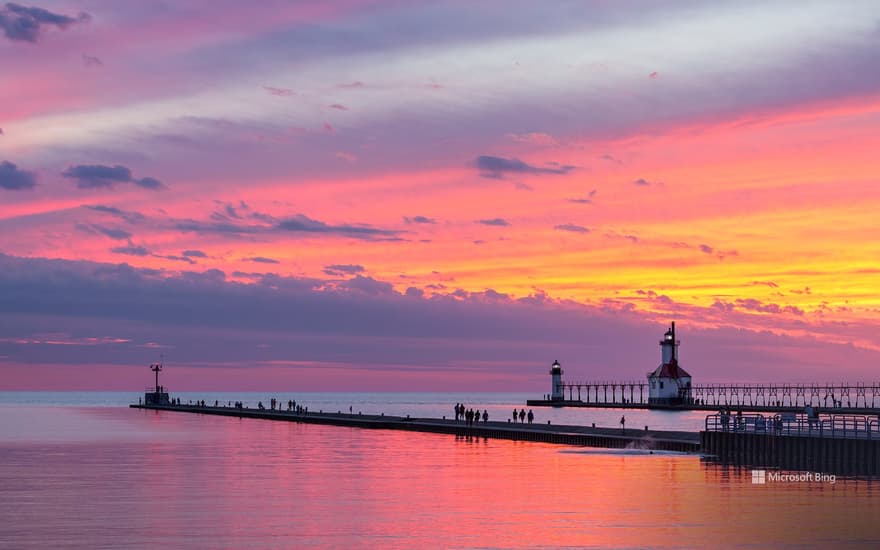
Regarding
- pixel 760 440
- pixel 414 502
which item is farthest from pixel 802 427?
pixel 414 502

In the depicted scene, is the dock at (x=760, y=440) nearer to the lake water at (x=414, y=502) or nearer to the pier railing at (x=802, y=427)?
the pier railing at (x=802, y=427)

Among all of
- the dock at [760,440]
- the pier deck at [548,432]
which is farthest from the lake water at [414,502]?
the pier deck at [548,432]

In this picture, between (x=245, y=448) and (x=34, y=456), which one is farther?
(x=245, y=448)

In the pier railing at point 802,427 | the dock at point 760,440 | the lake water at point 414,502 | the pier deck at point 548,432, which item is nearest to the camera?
the lake water at point 414,502

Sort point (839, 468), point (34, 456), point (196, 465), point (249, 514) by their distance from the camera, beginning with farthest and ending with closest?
point (34, 456) → point (196, 465) → point (839, 468) → point (249, 514)

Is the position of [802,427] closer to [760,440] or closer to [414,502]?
[760,440]

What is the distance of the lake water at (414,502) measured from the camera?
4119cm

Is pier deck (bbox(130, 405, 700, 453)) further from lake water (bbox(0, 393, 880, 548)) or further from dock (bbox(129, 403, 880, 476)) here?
lake water (bbox(0, 393, 880, 548))

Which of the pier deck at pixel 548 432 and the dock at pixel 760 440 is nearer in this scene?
the dock at pixel 760 440

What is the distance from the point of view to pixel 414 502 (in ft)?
172

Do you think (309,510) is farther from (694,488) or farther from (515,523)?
(694,488)

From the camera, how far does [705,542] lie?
1574 inches

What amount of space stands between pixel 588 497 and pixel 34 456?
142ft

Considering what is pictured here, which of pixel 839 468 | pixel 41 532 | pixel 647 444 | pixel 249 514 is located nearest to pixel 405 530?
pixel 249 514
